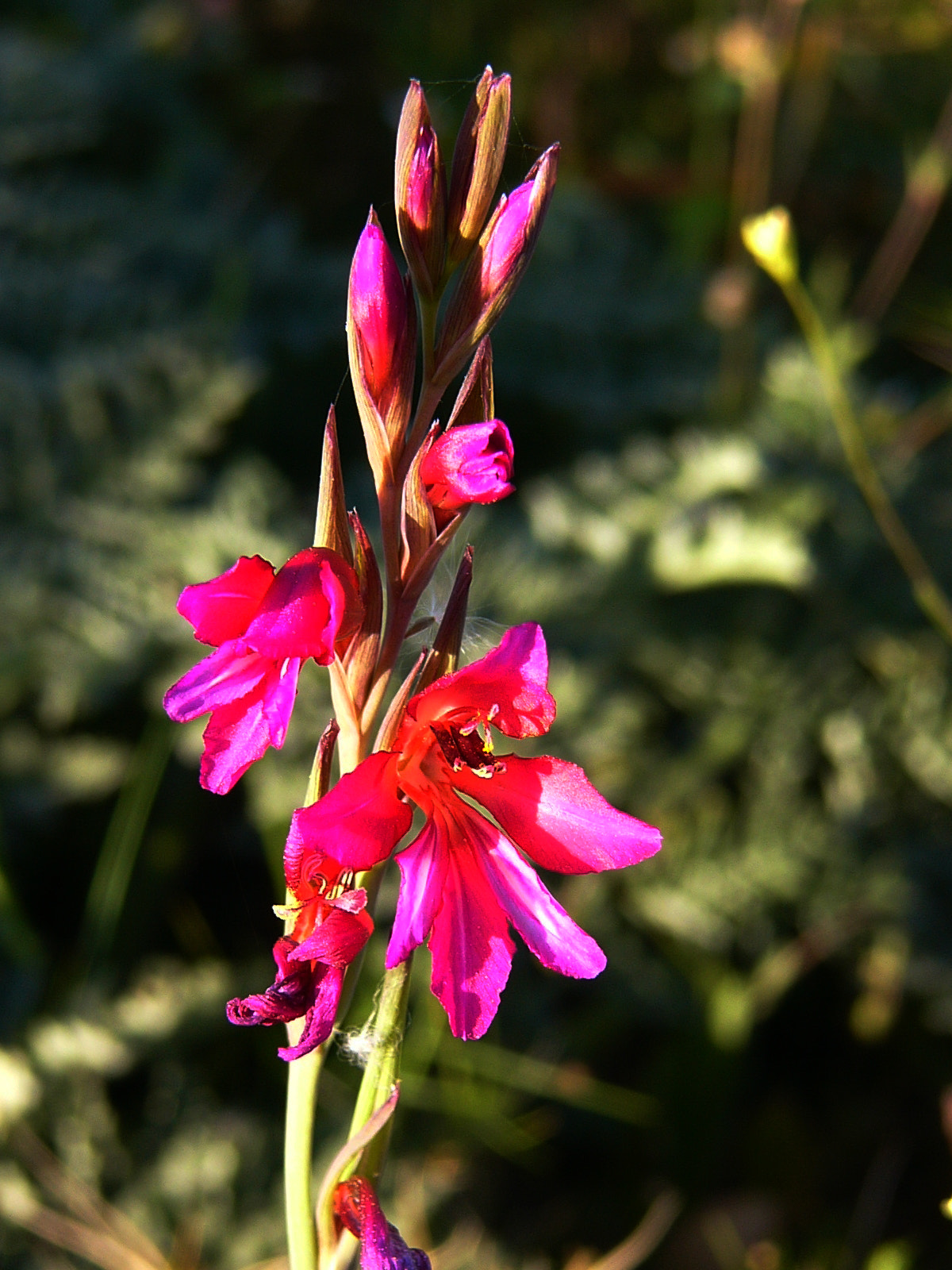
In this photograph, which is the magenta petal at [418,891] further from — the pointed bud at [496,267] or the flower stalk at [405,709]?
the pointed bud at [496,267]

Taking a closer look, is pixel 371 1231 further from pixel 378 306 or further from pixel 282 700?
pixel 378 306

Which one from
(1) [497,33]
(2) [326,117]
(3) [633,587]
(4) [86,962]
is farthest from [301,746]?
(1) [497,33]

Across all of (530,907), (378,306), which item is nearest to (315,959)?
(530,907)

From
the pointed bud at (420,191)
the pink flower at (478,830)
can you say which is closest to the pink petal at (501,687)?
the pink flower at (478,830)

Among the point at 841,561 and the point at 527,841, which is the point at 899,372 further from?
the point at 527,841

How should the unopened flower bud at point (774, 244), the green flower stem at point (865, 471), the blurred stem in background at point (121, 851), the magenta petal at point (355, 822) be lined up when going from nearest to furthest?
the magenta petal at point (355, 822) < the unopened flower bud at point (774, 244) < the green flower stem at point (865, 471) < the blurred stem in background at point (121, 851)
